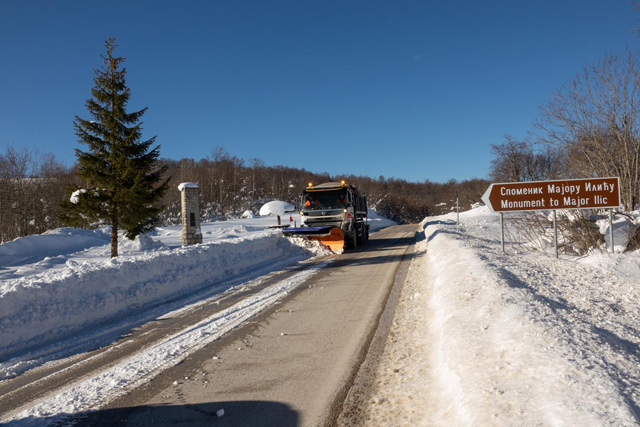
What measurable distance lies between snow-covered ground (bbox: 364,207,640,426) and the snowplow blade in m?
8.99

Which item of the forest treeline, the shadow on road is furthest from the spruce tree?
the shadow on road

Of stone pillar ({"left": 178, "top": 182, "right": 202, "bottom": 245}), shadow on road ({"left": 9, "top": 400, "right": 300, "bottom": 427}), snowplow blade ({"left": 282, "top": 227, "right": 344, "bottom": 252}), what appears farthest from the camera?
stone pillar ({"left": 178, "top": 182, "right": 202, "bottom": 245})

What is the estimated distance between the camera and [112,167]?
→ 18.8 meters

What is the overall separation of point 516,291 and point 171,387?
4.84m

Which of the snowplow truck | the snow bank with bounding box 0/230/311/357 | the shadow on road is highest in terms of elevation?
the snowplow truck

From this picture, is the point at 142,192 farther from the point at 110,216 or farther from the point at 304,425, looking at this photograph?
the point at 304,425

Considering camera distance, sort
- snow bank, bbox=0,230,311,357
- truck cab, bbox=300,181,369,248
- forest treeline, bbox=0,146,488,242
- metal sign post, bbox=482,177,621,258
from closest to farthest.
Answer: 1. snow bank, bbox=0,230,311,357
2. metal sign post, bbox=482,177,621,258
3. truck cab, bbox=300,181,369,248
4. forest treeline, bbox=0,146,488,242

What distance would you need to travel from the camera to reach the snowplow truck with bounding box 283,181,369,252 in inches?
642

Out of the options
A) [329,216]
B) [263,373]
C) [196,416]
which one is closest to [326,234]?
[329,216]

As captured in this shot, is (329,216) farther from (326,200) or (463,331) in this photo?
(463,331)

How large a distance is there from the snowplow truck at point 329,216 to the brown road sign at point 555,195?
7.20 m

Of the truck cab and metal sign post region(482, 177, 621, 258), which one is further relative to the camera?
the truck cab

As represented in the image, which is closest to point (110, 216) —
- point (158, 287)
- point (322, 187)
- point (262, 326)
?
point (322, 187)

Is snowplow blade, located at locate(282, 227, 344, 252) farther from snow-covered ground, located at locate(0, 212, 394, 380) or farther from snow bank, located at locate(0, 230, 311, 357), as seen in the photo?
snow bank, located at locate(0, 230, 311, 357)
